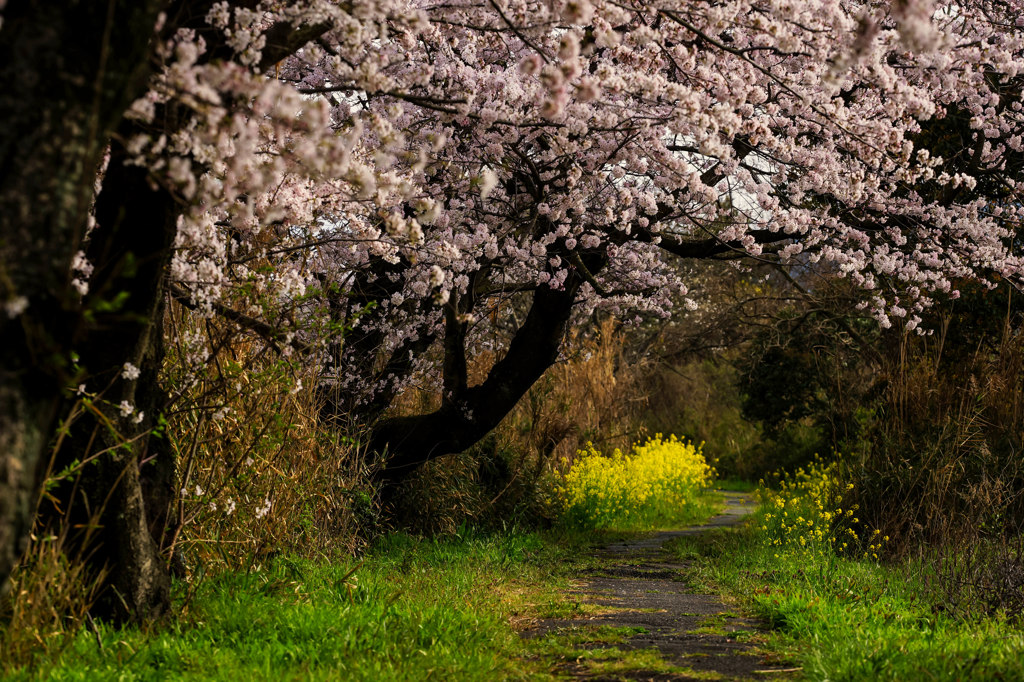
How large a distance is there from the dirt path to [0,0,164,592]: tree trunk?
334 centimetres

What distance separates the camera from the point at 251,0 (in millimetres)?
4289

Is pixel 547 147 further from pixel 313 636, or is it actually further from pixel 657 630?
pixel 313 636

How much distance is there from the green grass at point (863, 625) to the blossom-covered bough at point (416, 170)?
8.76 feet

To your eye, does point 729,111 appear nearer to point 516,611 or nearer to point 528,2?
point 528,2

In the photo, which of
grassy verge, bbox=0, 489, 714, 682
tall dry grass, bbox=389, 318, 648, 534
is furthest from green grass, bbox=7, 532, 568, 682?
tall dry grass, bbox=389, 318, 648, 534

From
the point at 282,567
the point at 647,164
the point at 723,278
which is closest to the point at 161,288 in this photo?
the point at 282,567

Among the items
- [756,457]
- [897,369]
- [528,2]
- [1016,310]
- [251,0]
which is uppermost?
[528,2]

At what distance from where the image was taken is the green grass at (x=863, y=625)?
429 centimetres

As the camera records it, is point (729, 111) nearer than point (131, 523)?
No

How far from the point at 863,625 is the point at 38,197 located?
4777mm

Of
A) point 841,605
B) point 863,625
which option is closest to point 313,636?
point 863,625

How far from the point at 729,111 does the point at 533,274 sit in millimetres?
5022

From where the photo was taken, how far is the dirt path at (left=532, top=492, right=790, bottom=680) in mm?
4855

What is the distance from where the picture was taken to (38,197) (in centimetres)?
222
